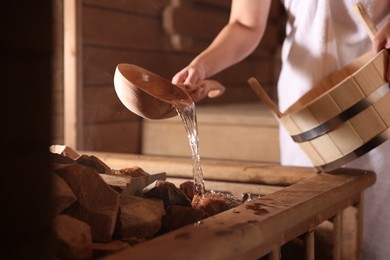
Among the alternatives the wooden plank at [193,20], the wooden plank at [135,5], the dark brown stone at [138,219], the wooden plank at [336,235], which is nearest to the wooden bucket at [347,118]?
the wooden plank at [336,235]

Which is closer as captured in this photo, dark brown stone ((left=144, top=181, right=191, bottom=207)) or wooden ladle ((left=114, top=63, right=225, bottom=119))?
dark brown stone ((left=144, top=181, right=191, bottom=207))

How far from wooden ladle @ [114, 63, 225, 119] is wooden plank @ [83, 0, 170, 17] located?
76 centimetres

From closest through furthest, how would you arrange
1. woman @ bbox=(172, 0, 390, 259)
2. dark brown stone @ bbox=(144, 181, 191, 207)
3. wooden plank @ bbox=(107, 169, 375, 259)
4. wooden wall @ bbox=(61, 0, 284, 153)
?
1. wooden plank @ bbox=(107, 169, 375, 259)
2. dark brown stone @ bbox=(144, 181, 191, 207)
3. woman @ bbox=(172, 0, 390, 259)
4. wooden wall @ bbox=(61, 0, 284, 153)

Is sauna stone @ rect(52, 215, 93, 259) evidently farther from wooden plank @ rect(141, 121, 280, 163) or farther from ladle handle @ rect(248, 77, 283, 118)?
wooden plank @ rect(141, 121, 280, 163)

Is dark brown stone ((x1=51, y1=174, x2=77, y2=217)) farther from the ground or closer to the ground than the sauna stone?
farther from the ground

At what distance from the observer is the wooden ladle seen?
1.32 metres

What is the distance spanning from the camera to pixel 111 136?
1.97m

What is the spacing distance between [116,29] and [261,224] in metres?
1.46

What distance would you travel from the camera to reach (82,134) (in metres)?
2.15

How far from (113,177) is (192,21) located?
68.6 inches

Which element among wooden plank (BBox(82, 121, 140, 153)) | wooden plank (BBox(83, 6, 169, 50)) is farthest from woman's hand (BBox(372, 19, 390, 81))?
wooden plank (BBox(83, 6, 169, 50))

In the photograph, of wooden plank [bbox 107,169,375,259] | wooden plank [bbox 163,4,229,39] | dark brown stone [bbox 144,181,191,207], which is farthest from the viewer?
wooden plank [bbox 163,4,229,39]

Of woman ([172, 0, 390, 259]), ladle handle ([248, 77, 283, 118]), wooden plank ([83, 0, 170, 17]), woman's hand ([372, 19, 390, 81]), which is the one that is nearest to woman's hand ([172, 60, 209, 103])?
woman ([172, 0, 390, 259])

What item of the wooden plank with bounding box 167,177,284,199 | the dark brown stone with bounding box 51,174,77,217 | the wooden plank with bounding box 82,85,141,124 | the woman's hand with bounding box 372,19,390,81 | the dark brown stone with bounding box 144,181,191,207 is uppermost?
the woman's hand with bounding box 372,19,390,81
